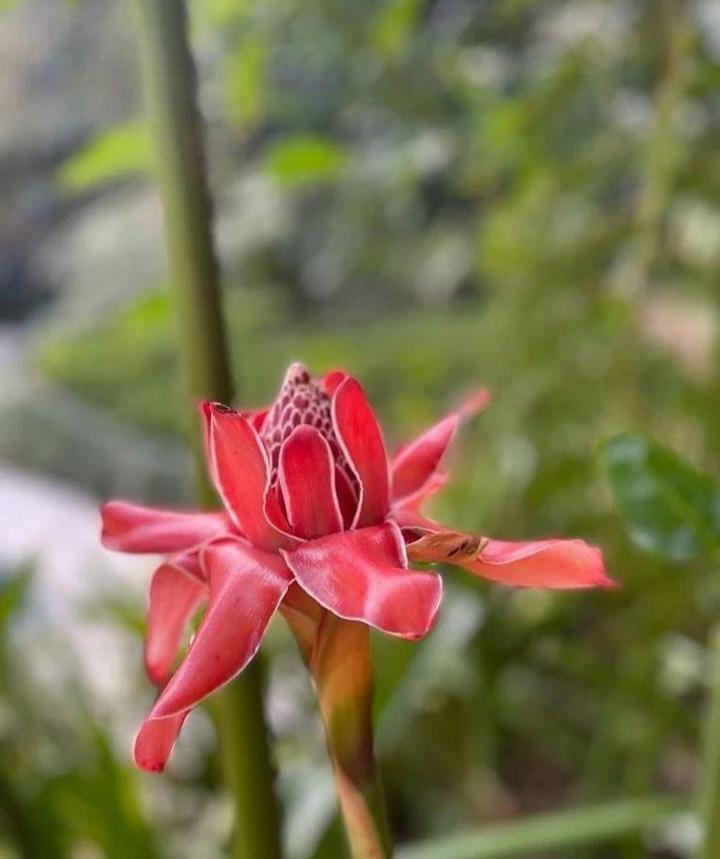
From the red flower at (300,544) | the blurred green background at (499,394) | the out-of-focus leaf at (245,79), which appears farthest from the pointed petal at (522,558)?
the out-of-focus leaf at (245,79)

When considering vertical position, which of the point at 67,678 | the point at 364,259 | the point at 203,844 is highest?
the point at 364,259

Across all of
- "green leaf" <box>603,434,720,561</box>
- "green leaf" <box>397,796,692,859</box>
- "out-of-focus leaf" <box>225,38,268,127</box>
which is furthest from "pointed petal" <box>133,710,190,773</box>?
"out-of-focus leaf" <box>225,38,268,127</box>

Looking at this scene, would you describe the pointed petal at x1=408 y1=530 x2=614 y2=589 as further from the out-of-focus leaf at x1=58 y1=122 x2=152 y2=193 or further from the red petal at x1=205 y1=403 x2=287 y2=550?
the out-of-focus leaf at x1=58 y1=122 x2=152 y2=193

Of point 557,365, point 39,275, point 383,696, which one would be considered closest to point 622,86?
point 557,365

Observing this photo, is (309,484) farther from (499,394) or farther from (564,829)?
(499,394)

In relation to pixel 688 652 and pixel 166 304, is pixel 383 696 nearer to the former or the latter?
pixel 166 304

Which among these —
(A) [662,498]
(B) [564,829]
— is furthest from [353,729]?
(B) [564,829]

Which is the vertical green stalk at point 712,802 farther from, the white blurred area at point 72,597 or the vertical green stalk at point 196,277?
the white blurred area at point 72,597
